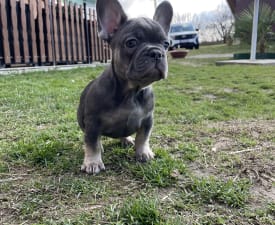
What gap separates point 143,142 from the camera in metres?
2.59

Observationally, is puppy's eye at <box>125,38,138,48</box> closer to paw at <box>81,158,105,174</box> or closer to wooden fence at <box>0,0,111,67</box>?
paw at <box>81,158,105,174</box>

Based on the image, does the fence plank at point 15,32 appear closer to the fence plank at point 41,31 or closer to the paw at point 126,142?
the fence plank at point 41,31

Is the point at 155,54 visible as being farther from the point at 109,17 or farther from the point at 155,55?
the point at 109,17

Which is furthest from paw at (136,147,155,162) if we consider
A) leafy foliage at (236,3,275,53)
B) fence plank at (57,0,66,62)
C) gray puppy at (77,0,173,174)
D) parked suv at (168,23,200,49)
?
parked suv at (168,23,200,49)

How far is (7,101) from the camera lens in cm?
476

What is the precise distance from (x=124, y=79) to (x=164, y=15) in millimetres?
670

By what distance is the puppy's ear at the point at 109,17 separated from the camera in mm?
2369

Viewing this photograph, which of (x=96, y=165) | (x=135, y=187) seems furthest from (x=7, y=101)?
(x=135, y=187)

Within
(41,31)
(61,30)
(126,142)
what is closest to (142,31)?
(126,142)

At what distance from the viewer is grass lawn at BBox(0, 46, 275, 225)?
69.5 inches

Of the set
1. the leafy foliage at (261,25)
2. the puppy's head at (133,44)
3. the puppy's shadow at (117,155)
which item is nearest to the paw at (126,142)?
the puppy's shadow at (117,155)

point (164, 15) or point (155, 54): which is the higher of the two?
point (164, 15)

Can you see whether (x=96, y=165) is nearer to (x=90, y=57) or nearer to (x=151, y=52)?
(x=151, y=52)

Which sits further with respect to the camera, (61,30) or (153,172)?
(61,30)
